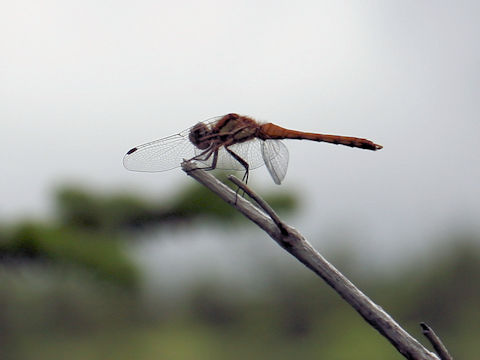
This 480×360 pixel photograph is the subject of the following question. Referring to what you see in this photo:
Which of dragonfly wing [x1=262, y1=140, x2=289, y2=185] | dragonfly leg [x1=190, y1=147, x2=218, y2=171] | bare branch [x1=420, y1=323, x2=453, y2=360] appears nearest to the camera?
bare branch [x1=420, y1=323, x2=453, y2=360]

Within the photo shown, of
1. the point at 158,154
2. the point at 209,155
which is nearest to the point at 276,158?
the point at 209,155

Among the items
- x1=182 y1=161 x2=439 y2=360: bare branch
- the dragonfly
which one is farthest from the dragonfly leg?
x1=182 y1=161 x2=439 y2=360: bare branch

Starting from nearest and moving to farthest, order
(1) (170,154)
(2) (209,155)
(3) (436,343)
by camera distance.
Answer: (3) (436,343)
(2) (209,155)
(1) (170,154)

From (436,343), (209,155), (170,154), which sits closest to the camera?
(436,343)

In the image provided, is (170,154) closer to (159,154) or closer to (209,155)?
(159,154)

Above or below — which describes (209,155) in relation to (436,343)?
above

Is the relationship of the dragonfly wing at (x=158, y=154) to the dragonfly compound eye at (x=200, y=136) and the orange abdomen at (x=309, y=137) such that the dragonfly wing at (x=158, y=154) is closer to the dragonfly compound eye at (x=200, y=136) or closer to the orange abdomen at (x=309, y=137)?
the dragonfly compound eye at (x=200, y=136)

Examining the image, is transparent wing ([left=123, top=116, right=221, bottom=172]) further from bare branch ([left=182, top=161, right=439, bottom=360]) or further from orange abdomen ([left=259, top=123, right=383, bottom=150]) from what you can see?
bare branch ([left=182, top=161, right=439, bottom=360])
